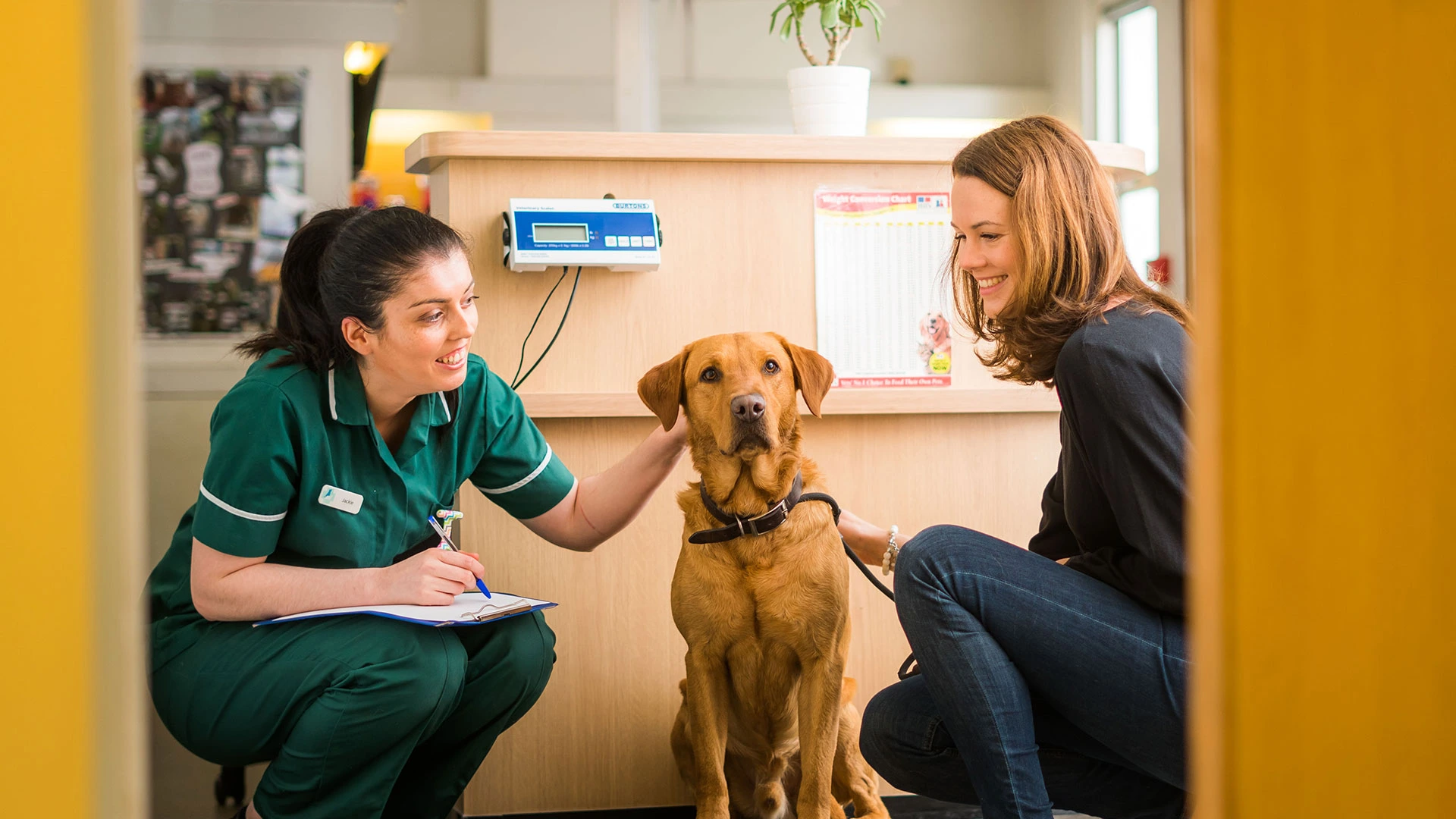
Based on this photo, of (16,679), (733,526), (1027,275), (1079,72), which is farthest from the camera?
(1079,72)

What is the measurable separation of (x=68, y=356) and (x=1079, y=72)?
6308 mm

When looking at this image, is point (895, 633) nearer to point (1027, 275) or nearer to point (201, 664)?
point (1027, 275)

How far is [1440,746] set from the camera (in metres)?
0.56

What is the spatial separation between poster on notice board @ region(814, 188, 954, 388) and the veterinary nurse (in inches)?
19.9

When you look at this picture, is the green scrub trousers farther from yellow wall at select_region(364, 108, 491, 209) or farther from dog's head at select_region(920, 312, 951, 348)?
yellow wall at select_region(364, 108, 491, 209)

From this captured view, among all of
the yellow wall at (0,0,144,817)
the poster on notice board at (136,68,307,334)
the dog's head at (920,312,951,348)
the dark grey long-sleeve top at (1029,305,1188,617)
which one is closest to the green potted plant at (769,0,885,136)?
the dog's head at (920,312,951,348)

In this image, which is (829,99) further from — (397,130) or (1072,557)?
(397,130)

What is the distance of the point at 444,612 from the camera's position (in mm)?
1678

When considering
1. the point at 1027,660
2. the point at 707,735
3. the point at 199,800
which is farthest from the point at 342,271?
the point at 199,800

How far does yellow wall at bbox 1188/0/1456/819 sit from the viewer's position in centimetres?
54

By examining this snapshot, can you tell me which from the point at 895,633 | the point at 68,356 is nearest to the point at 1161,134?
the point at 895,633

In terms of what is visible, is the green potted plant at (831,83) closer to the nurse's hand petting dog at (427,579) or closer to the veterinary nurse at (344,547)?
the veterinary nurse at (344,547)

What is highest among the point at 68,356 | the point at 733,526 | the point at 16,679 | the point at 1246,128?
the point at 1246,128

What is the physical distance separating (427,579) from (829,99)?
1.33 meters
